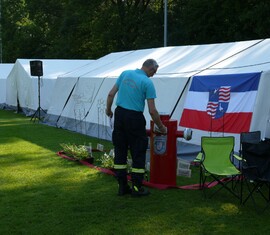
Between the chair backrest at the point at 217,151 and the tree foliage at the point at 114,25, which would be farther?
the tree foliage at the point at 114,25

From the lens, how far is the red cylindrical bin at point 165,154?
6.23m

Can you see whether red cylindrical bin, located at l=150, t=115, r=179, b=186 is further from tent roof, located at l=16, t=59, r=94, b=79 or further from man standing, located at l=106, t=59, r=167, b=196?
tent roof, located at l=16, t=59, r=94, b=79

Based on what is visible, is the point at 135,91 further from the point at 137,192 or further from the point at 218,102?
the point at 218,102

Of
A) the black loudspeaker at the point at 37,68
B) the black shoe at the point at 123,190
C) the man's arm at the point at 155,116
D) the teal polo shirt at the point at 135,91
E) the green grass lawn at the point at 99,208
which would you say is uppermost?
the black loudspeaker at the point at 37,68

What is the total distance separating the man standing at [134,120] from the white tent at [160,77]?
2.34 m

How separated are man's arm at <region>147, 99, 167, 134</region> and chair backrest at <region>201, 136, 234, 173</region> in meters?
0.57

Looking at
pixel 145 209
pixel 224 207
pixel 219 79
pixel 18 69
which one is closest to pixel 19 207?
pixel 145 209

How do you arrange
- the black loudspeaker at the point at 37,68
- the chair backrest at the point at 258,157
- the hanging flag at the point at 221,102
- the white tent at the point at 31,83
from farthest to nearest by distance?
the white tent at the point at 31,83
the black loudspeaker at the point at 37,68
the hanging flag at the point at 221,102
the chair backrest at the point at 258,157

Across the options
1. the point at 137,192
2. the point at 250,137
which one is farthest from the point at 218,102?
the point at 137,192

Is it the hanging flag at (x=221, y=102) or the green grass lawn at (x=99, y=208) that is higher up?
the hanging flag at (x=221, y=102)

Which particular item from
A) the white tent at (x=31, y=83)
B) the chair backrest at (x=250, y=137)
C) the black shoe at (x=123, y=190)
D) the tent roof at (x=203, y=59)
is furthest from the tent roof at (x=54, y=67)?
the black shoe at (x=123, y=190)

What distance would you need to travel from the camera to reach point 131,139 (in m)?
5.75

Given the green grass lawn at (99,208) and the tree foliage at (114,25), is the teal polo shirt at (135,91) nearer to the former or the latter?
the green grass lawn at (99,208)

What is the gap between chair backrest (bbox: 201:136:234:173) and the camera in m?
6.01
